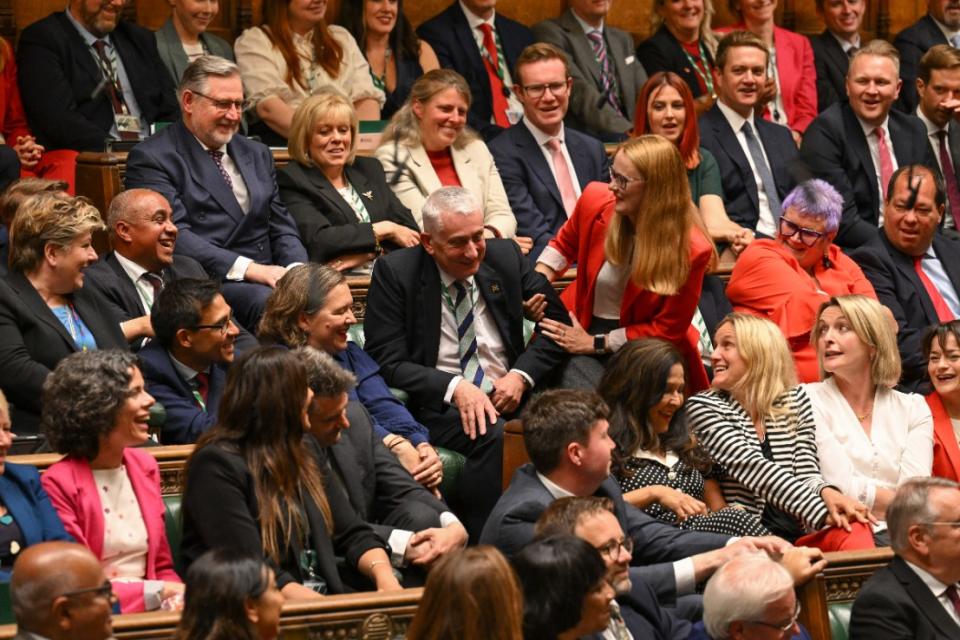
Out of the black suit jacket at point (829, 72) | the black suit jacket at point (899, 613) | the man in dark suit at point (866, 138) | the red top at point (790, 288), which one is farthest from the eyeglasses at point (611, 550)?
the black suit jacket at point (829, 72)

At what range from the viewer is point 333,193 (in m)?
5.24

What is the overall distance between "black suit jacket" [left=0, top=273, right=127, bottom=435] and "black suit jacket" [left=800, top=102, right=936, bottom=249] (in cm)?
273

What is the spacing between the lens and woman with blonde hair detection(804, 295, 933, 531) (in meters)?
4.30

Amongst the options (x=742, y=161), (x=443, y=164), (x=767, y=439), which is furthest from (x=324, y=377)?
(x=742, y=161)

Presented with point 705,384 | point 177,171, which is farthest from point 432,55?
point 705,384

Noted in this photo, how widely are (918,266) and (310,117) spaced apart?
6.33ft

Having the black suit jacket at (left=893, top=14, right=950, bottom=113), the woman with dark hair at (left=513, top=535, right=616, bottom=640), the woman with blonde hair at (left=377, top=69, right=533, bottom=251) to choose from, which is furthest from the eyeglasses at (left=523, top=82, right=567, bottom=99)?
the woman with dark hair at (left=513, top=535, right=616, bottom=640)

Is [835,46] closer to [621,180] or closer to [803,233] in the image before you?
[803,233]

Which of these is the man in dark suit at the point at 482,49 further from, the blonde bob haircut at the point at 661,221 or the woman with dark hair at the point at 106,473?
the woman with dark hair at the point at 106,473

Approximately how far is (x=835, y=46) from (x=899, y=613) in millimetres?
3982

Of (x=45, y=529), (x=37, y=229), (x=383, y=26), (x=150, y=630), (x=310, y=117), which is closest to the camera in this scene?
(x=150, y=630)

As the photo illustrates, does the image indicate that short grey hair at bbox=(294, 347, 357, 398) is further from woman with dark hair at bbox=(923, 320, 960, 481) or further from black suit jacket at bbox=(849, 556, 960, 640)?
woman with dark hair at bbox=(923, 320, 960, 481)

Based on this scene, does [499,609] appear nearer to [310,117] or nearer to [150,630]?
[150,630]

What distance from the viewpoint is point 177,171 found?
196 inches
